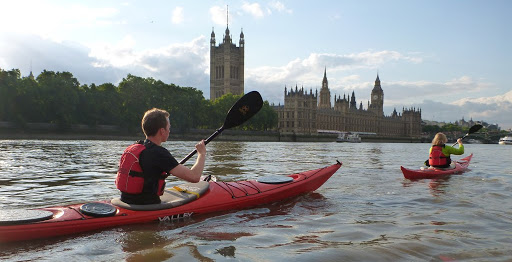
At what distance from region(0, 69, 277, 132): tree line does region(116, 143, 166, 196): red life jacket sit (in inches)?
1814

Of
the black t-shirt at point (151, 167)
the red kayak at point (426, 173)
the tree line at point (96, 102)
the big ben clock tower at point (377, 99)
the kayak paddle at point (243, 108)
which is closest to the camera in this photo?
the black t-shirt at point (151, 167)

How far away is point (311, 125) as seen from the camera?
11850 centimetres

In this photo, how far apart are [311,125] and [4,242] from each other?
11573 cm

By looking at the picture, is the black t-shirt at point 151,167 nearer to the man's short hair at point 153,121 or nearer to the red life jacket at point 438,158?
the man's short hair at point 153,121

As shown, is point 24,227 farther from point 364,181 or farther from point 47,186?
point 364,181

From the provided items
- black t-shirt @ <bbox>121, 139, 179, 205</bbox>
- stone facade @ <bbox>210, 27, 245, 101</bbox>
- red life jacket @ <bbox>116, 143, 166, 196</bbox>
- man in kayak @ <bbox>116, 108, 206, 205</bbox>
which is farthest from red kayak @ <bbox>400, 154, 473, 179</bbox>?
stone facade @ <bbox>210, 27, 245, 101</bbox>

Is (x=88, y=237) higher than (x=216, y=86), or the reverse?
(x=216, y=86)

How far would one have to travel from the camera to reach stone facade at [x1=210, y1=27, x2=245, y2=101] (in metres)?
122

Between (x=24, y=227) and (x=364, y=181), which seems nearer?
(x=24, y=227)

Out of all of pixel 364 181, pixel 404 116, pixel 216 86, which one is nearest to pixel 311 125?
pixel 216 86

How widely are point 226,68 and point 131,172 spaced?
119 metres

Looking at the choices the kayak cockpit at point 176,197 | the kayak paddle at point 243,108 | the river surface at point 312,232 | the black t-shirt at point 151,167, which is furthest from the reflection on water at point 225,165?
the black t-shirt at point 151,167

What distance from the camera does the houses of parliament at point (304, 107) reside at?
381 feet

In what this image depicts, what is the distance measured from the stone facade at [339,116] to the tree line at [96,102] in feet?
133
